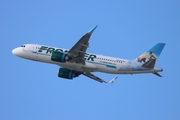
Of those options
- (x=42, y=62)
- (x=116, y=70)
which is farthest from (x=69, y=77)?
(x=116, y=70)

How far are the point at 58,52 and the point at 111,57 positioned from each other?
10.3m

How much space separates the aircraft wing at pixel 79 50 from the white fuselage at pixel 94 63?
1352mm

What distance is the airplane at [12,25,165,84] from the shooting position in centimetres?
7275

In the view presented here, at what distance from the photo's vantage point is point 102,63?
7638 cm

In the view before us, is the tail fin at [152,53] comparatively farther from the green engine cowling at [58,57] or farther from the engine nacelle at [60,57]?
the green engine cowling at [58,57]

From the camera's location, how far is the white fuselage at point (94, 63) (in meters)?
74.6

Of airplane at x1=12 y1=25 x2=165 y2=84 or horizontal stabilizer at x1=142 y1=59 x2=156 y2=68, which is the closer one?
horizontal stabilizer at x1=142 y1=59 x2=156 y2=68

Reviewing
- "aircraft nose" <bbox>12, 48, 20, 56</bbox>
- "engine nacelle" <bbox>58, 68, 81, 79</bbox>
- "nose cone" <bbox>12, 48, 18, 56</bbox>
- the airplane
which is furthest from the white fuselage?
"engine nacelle" <bbox>58, 68, 81, 79</bbox>

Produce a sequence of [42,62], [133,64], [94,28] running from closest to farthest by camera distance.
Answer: [94,28], [133,64], [42,62]

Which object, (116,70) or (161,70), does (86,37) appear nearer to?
(116,70)

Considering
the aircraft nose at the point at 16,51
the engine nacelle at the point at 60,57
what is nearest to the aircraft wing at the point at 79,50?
the engine nacelle at the point at 60,57

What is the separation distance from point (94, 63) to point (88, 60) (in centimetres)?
142

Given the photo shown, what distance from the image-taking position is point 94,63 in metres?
76.9

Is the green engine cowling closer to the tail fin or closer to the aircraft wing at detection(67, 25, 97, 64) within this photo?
the aircraft wing at detection(67, 25, 97, 64)
